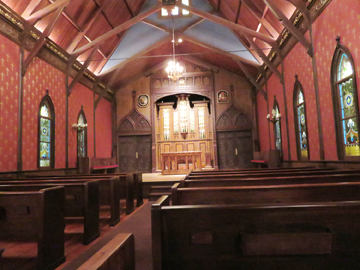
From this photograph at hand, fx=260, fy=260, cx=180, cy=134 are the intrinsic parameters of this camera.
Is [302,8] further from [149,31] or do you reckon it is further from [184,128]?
[184,128]

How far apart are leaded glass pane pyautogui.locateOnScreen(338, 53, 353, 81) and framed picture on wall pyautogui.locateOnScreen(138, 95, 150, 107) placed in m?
8.83

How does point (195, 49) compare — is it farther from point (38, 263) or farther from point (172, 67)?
point (38, 263)

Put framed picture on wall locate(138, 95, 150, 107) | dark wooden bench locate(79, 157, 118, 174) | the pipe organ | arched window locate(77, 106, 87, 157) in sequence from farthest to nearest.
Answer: framed picture on wall locate(138, 95, 150, 107) < the pipe organ < arched window locate(77, 106, 87, 157) < dark wooden bench locate(79, 157, 118, 174)

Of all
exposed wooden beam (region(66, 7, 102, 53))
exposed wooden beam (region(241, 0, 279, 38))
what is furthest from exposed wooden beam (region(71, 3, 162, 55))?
exposed wooden beam (region(241, 0, 279, 38))

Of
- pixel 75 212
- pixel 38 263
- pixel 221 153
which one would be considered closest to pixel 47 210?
pixel 38 263

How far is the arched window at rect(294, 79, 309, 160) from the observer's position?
267 inches

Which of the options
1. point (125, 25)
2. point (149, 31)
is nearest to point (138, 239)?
point (125, 25)

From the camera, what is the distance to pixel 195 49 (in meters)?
11.5

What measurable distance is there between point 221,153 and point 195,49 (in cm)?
482

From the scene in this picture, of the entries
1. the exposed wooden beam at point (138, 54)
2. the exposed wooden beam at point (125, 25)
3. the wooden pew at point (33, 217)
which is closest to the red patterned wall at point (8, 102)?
the exposed wooden beam at point (125, 25)

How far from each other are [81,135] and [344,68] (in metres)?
8.29

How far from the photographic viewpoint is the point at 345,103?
4957mm

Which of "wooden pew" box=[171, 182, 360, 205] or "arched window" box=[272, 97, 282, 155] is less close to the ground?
"arched window" box=[272, 97, 282, 155]

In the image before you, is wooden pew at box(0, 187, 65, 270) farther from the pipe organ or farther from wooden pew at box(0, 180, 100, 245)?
the pipe organ
